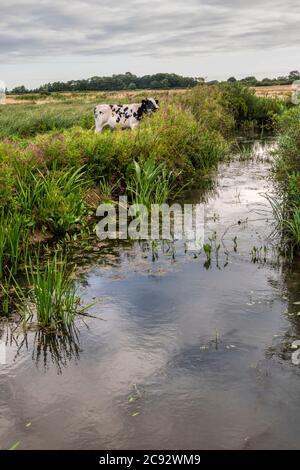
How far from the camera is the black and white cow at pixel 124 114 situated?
1629cm

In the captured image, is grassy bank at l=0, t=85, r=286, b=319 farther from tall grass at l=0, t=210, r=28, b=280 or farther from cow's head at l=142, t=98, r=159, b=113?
cow's head at l=142, t=98, r=159, b=113

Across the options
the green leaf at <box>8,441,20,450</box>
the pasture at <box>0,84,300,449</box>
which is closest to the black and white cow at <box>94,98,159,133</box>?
the pasture at <box>0,84,300,449</box>

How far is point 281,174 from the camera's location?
379 inches

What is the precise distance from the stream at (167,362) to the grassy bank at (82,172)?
874 mm

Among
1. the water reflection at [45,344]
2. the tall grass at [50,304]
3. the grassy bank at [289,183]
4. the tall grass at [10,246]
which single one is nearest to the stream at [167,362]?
the water reflection at [45,344]

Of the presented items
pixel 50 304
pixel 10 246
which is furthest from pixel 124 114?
pixel 50 304

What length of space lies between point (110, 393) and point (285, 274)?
145 inches

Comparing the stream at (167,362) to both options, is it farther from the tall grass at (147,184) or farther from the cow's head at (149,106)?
the cow's head at (149,106)

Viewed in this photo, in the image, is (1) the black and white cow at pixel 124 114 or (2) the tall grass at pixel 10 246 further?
(1) the black and white cow at pixel 124 114

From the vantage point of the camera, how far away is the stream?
14.4 feet

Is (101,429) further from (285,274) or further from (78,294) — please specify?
(285,274)

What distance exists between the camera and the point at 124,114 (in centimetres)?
1652

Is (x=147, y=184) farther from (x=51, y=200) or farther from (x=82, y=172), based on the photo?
(x=51, y=200)

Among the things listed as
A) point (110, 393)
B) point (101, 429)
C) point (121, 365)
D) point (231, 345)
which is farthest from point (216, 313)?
point (101, 429)
